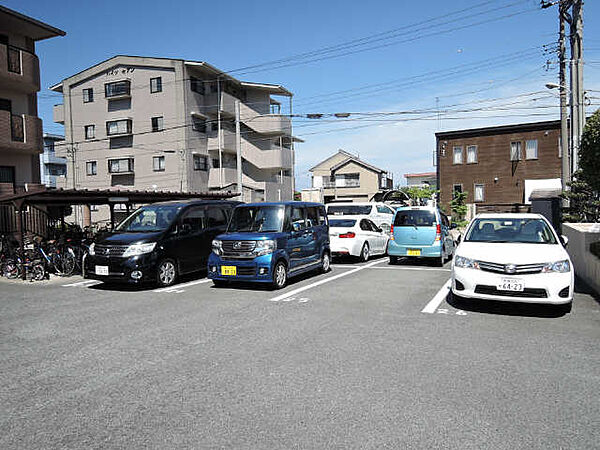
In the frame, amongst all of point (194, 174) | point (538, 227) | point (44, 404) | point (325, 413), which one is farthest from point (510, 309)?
point (194, 174)

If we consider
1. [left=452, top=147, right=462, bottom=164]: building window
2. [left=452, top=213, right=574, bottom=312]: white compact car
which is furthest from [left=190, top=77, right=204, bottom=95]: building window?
[left=452, top=213, right=574, bottom=312]: white compact car

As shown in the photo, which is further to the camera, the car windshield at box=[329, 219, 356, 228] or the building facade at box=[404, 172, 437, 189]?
the building facade at box=[404, 172, 437, 189]

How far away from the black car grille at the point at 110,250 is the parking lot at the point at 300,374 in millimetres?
1533

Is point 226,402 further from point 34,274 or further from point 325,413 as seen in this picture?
point 34,274

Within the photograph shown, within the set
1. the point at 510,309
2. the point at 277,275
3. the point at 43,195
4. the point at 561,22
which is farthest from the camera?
the point at 561,22

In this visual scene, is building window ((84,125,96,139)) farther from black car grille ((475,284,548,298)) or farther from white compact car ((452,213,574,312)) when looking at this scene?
black car grille ((475,284,548,298))

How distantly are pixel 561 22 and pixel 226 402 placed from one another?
69.9ft

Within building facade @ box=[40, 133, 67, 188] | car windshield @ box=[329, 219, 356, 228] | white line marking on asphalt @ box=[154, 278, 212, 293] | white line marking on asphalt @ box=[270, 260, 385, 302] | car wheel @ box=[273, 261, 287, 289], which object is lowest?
white line marking on asphalt @ box=[270, 260, 385, 302]

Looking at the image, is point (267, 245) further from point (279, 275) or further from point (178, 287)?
point (178, 287)

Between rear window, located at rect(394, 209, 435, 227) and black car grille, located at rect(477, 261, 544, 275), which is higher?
rear window, located at rect(394, 209, 435, 227)

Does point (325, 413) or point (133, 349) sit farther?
point (133, 349)

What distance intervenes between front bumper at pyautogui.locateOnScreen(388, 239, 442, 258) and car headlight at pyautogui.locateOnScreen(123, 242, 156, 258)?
665 centimetres

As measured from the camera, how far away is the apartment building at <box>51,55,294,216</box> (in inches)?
1230

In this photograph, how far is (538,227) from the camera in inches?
315
